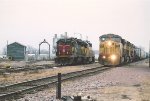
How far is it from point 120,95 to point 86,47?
1403 inches

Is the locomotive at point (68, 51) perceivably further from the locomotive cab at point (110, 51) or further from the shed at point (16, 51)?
the shed at point (16, 51)

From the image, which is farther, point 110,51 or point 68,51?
point 68,51

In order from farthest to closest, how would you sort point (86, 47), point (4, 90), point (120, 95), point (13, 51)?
1. point (13, 51)
2. point (86, 47)
3. point (4, 90)
4. point (120, 95)

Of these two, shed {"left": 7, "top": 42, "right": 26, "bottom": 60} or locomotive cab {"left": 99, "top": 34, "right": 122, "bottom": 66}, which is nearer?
locomotive cab {"left": 99, "top": 34, "right": 122, "bottom": 66}

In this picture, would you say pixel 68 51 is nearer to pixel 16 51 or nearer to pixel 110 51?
pixel 110 51

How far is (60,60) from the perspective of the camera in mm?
41938

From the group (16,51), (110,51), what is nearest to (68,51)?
(110,51)

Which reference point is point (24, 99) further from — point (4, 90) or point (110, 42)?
point (110, 42)

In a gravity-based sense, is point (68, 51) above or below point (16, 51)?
below

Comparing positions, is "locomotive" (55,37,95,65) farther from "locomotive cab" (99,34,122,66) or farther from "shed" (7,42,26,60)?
"shed" (7,42,26,60)

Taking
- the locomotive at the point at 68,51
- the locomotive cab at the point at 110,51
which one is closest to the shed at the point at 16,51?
the locomotive at the point at 68,51

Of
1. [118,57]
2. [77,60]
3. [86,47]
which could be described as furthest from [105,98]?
[86,47]

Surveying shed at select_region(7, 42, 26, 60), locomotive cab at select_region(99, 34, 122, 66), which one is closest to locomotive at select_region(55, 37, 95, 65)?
locomotive cab at select_region(99, 34, 122, 66)

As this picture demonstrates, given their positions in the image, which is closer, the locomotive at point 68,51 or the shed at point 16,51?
the locomotive at point 68,51
